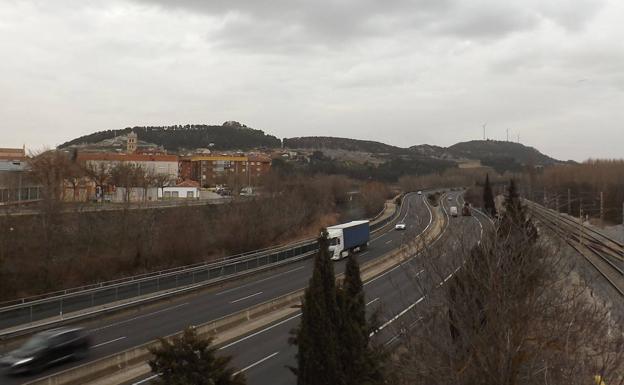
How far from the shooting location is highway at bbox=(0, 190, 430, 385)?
18938mm

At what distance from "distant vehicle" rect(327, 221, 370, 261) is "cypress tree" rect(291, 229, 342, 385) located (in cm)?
2379

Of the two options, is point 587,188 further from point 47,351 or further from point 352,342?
point 47,351

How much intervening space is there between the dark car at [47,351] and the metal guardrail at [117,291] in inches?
170

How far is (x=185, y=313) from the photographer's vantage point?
23.9 metres

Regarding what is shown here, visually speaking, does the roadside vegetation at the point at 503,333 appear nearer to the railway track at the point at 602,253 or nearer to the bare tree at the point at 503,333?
the bare tree at the point at 503,333

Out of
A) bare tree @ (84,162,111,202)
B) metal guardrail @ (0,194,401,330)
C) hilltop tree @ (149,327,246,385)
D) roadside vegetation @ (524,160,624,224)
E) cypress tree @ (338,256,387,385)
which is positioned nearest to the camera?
hilltop tree @ (149,327,246,385)

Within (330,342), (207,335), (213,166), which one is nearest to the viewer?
(330,342)

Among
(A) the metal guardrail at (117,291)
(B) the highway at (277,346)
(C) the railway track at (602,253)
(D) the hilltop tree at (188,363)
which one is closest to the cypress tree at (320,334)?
(B) the highway at (277,346)

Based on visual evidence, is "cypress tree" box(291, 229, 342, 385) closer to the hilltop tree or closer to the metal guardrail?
the hilltop tree

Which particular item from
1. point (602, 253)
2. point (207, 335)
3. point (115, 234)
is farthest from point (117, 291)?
point (602, 253)

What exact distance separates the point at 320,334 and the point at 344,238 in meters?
27.0

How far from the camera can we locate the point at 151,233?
43438mm

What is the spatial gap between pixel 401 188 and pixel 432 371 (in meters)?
139

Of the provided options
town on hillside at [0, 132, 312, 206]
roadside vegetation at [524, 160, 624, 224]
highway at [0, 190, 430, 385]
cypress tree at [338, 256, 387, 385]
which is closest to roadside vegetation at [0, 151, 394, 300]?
town on hillside at [0, 132, 312, 206]
